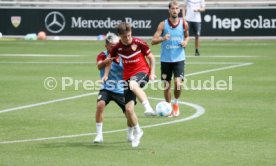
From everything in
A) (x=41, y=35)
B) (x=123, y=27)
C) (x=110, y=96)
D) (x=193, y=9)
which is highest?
(x=123, y=27)

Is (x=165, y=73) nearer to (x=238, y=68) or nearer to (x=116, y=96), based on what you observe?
(x=116, y=96)

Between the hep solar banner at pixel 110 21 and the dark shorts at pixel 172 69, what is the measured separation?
66.7 ft

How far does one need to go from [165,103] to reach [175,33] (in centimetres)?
157

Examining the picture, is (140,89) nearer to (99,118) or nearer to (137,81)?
(137,81)

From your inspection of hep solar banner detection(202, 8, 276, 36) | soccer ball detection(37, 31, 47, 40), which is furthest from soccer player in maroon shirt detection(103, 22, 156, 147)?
soccer ball detection(37, 31, 47, 40)

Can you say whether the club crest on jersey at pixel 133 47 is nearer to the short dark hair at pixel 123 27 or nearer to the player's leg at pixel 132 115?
the short dark hair at pixel 123 27

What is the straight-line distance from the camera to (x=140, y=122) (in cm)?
1567

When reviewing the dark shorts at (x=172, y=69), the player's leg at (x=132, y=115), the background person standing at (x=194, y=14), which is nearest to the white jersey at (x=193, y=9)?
the background person standing at (x=194, y=14)

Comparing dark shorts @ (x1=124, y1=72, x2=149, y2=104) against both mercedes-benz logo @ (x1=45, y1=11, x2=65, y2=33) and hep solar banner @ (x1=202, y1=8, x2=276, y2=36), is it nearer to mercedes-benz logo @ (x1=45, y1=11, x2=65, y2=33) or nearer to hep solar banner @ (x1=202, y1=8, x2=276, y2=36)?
hep solar banner @ (x1=202, y1=8, x2=276, y2=36)

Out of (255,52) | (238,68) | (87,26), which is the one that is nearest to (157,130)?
(238,68)

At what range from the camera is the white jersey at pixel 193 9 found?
3092cm

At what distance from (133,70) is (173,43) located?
3.64 metres

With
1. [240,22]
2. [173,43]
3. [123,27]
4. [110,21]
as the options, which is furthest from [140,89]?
[110,21]

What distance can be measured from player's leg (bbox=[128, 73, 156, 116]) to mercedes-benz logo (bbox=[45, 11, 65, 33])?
25.7 metres
